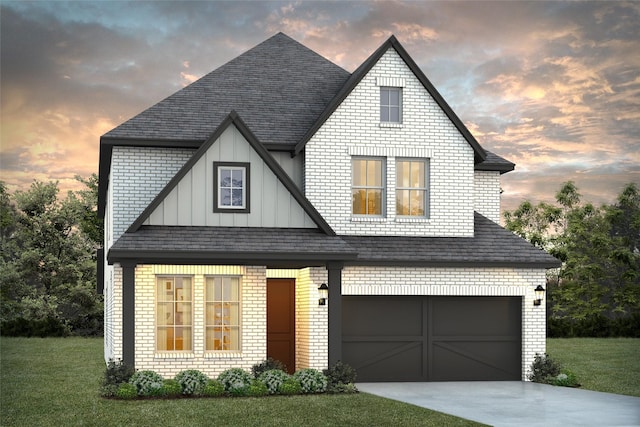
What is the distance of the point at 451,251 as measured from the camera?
826 inches

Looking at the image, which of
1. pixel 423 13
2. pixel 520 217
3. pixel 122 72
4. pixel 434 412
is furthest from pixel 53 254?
pixel 434 412

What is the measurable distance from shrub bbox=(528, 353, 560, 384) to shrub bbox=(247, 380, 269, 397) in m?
7.13

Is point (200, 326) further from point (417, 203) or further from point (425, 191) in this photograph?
point (425, 191)

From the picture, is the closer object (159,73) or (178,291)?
(178,291)

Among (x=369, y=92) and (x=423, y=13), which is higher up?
(x=423, y=13)

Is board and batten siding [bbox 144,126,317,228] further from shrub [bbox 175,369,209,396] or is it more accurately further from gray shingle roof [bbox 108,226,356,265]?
shrub [bbox 175,369,209,396]

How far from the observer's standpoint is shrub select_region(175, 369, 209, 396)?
697 inches

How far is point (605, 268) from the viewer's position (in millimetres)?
49031

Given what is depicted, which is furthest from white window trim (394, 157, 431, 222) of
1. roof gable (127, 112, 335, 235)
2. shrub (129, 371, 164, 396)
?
shrub (129, 371, 164, 396)

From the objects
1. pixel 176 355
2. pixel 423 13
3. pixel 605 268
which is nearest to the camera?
pixel 176 355

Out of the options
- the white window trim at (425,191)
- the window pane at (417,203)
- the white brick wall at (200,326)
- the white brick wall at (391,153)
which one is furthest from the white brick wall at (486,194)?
the white brick wall at (200,326)

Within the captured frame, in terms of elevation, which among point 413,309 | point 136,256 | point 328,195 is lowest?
point 413,309

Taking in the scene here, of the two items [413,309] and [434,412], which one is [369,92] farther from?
[434,412]

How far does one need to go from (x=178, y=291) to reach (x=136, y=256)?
2077 millimetres
